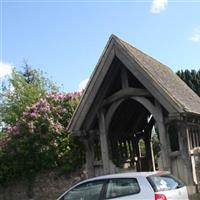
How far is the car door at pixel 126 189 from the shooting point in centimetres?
965

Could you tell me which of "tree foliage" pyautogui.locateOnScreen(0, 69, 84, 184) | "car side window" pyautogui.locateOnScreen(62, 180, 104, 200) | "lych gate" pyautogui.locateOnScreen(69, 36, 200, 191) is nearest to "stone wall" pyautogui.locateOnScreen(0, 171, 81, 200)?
"tree foliage" pyautogui.locateOnScreen(0, 69, 84, 184)

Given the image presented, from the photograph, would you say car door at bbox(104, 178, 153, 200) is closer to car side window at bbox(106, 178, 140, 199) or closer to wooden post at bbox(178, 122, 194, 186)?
car side window at bbox(106, 178, 140, 199)

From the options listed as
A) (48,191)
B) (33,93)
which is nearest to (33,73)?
(33,93)

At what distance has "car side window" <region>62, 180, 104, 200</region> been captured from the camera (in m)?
10.4

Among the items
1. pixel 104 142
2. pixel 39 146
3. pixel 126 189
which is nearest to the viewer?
pixel 126 189

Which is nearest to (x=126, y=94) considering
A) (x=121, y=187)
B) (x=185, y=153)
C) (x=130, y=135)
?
(x=185, y=153)

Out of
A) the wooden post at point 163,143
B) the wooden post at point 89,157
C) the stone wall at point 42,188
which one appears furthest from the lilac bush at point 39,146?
the wooden post at point 163,143

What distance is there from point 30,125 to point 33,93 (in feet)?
29.8

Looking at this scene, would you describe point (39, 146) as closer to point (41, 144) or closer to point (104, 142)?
point (41, 144)

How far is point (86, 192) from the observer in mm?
10469

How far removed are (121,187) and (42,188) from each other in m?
11.2

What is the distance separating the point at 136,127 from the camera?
2003 cm

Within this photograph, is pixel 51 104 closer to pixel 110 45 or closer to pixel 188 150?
pixel 110 45

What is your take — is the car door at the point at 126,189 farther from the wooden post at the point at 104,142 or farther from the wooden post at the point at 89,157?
the wooden post at the point at 89,157
